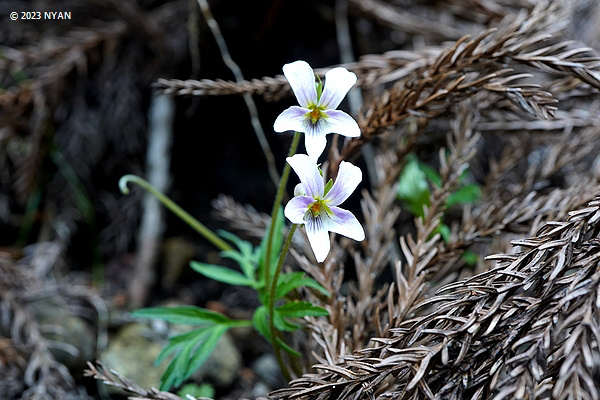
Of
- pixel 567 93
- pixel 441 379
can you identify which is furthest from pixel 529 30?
pixel 441 379

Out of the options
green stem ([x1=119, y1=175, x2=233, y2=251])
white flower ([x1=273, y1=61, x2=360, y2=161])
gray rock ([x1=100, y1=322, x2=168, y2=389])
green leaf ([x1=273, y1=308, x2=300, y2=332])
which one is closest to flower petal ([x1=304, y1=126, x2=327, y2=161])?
white flower ([x1=273, y1=61, x2=360, y2=161])

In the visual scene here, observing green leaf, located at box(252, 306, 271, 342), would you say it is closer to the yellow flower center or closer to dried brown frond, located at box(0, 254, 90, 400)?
the yellow flower center

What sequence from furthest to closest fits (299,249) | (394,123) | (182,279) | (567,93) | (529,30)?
(182,279) < (567,93) < (299,249) < (529,30) < (394,123)

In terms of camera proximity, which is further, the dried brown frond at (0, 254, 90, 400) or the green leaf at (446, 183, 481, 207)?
the green leaf at (446, 183, 481, 207)

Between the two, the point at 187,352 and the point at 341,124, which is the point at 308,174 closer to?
the point at 341,124

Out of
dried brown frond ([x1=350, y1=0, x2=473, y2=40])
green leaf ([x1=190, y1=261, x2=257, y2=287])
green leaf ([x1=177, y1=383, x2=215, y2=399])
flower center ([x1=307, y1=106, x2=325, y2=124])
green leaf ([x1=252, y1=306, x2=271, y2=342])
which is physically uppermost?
dried brown frond ([x1=350, y1=0, x2=473, y2=40])

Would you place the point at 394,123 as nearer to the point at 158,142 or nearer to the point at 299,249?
the point at 299,249

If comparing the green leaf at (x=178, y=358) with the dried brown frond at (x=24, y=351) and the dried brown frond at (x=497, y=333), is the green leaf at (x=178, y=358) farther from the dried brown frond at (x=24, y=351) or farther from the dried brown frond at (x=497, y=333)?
the dried brown frond at (x=24, y=351)
